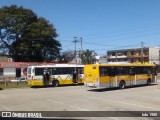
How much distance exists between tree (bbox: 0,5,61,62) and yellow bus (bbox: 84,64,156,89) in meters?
39.3

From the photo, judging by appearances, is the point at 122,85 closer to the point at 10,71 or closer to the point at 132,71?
the point at 132,71

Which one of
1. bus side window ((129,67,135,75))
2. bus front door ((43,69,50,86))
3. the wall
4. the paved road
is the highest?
the wall

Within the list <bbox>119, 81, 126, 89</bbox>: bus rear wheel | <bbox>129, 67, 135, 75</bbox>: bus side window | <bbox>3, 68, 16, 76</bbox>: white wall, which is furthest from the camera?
<bbox>3, 68, 16, 76</bbox>: white wall

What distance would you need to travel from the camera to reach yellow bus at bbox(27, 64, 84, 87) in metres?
37.4

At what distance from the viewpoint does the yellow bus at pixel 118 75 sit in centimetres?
2991

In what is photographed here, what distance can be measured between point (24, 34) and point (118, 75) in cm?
4481

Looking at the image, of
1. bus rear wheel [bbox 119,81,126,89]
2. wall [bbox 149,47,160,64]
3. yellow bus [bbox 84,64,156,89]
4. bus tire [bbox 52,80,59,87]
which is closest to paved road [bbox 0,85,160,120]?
yellow bus [bbox 84,64,156,89]

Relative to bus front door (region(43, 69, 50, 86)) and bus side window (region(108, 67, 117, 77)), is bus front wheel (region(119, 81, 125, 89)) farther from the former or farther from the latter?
bus front door (region(43, 69, 50, 86))

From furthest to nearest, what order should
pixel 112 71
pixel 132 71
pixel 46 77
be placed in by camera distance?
pixel 46 77 < pixel 132 71 < pixel 112 71

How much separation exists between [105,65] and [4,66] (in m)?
29.9

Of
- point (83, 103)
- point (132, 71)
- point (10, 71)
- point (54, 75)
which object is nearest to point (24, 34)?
point (10, 71)

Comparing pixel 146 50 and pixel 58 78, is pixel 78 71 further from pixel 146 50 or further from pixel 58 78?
pixel 146 50

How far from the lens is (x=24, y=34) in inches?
2881

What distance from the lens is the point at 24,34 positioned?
240 feet
